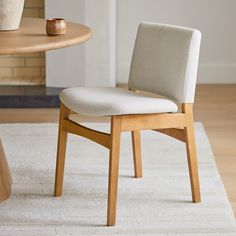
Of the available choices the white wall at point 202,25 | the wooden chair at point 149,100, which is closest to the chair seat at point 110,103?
the wooden chair at point 149,100

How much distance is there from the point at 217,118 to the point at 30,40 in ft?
6.47

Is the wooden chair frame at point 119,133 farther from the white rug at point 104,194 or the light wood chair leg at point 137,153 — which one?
the light wood chair leg at point 137,153

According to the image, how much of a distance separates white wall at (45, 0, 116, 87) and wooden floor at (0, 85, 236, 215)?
0.34 meters

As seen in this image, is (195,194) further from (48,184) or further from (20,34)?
(20,34)

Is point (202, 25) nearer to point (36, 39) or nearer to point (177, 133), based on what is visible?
point (177, 133)

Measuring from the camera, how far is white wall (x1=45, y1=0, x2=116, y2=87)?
15.2 ft

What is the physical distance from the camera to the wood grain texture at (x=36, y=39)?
256 centimetres

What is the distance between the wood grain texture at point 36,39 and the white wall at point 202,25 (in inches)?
84.3

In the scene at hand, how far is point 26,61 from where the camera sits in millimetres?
5027

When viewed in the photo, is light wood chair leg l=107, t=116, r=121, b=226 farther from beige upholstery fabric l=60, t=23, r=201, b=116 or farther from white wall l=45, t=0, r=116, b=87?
white wall l=45, t=0, r=116, b=87

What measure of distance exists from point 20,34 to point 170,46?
24.7 inches

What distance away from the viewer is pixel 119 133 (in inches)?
108

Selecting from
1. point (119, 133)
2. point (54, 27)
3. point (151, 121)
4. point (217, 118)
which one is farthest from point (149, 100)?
point (217, 118)

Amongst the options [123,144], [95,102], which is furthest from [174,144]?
[95,102]
